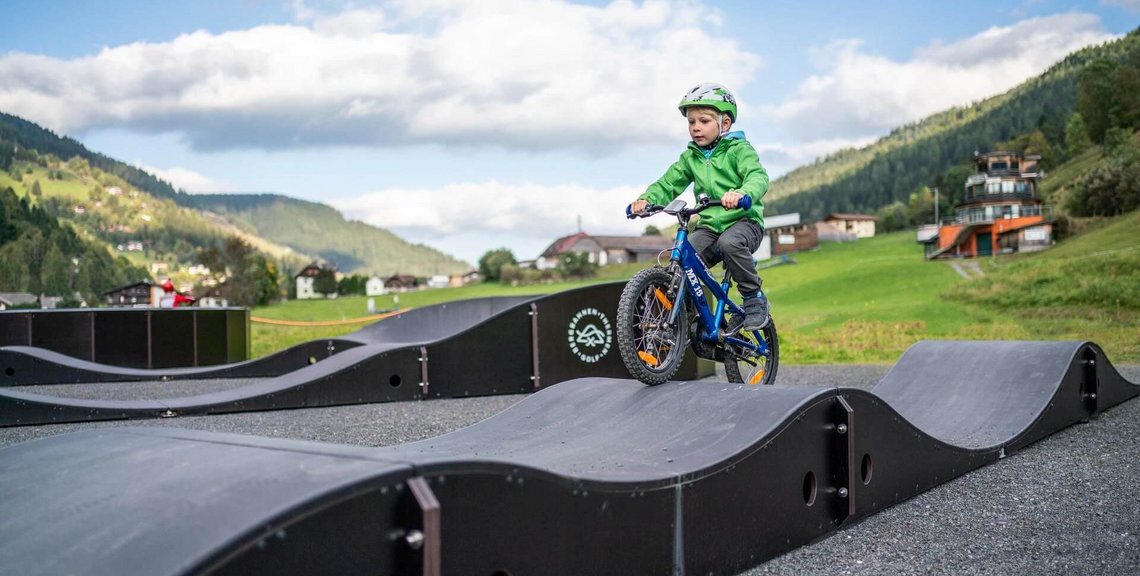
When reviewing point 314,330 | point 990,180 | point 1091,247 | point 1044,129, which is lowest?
point 314,330

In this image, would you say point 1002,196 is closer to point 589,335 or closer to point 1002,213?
point 1002,213

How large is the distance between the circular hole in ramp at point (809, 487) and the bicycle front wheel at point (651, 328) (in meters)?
1.24

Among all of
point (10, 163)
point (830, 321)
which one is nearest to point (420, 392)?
point (830, 321)

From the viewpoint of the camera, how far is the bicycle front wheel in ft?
17.6

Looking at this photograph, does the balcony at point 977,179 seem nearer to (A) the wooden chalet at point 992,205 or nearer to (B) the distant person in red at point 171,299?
(A) the wooden chalet at point 992,205

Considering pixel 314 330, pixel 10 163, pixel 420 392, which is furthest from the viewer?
pixel 10 163

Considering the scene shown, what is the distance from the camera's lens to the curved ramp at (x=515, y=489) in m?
2.16

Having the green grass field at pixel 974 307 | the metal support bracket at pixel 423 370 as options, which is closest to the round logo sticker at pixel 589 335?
the metal support bracket at pixel 423 370

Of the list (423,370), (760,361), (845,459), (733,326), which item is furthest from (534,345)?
(845,459)

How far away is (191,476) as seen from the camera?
238 centimetres

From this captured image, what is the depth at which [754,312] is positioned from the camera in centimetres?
620

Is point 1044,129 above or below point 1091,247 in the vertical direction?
above

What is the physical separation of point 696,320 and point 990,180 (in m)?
63.9

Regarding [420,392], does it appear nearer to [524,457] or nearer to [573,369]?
[573,369]
